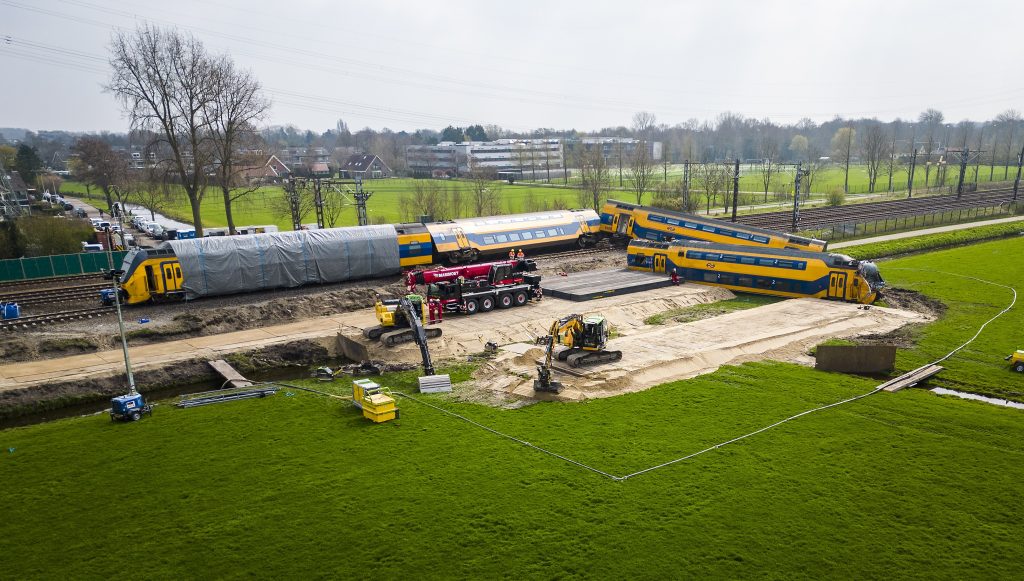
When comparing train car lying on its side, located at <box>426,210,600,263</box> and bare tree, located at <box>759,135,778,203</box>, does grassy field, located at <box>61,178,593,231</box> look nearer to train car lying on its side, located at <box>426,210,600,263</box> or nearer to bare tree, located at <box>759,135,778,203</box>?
train car lying on its side, located at <box>426,210,600,263</box>

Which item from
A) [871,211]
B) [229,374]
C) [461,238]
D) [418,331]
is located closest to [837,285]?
[461,238]

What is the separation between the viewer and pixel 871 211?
73812mm

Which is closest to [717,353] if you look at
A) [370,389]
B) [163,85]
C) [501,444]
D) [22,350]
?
[501,444]

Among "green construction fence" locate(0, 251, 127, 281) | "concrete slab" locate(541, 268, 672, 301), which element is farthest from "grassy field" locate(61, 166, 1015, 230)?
"concrete slab" locate(541, 268, 672, 301)

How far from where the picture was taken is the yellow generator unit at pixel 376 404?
67.3 ft

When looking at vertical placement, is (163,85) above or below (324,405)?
above

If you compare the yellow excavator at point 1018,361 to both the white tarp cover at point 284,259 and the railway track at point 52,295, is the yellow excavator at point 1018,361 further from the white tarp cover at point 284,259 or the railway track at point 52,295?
the railway track at point 52,295

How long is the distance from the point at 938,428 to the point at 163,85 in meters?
54.4

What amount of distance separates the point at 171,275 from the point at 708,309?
3119 centimetres

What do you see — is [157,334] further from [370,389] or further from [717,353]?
[717,353]

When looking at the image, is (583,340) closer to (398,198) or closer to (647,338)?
(647,338)

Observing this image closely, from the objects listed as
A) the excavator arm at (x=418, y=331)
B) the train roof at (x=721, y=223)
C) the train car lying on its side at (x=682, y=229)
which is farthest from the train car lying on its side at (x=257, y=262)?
the train roof at (x=721, y=223)

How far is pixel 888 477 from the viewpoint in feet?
53.4

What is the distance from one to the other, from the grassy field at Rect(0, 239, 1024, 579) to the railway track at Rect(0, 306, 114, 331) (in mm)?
12557
